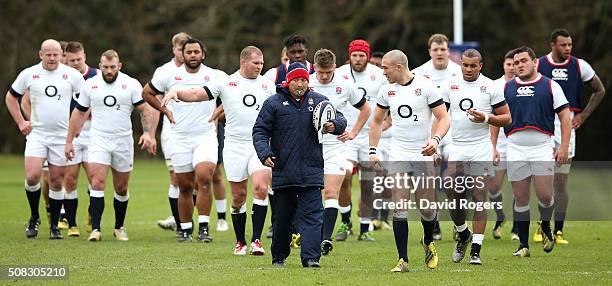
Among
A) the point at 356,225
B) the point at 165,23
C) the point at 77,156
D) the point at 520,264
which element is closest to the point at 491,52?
the point at 165,23

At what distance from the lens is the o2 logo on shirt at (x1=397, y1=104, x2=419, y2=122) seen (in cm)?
1189

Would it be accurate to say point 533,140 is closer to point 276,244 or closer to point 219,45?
point 276,244

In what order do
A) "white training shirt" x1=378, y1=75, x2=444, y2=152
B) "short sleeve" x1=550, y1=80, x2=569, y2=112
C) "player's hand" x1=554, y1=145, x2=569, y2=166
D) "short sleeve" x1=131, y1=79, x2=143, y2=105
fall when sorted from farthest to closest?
1. "short sleeve" x1=131, y1=79, x2=143, y2=105
2. "short sleeve" x1=550, y1=80, x2=569, y2=112
3. "player's hand" x1=554, y1=145, x2=569, y2=166
4. "white training shirt" x1=378, y1=75, x2=444, y2=152

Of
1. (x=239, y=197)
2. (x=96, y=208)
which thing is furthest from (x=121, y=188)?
(x=239, y=197)

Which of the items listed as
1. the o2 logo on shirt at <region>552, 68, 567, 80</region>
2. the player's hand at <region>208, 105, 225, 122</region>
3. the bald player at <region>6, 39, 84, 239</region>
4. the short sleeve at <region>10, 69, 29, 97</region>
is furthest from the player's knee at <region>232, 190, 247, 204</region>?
the o2 logo on shirt at <region>552, 68, 567, 80</region>

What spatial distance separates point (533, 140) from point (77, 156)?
6525 mm

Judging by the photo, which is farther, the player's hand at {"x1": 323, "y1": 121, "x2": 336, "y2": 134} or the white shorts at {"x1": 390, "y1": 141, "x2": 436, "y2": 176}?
the white shorts at {"x1": 390, "y1": 141, "x2": 436, "y2": 176}

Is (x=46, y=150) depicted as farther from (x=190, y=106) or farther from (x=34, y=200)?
(x=190, y=106)

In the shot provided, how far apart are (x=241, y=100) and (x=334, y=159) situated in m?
1.40

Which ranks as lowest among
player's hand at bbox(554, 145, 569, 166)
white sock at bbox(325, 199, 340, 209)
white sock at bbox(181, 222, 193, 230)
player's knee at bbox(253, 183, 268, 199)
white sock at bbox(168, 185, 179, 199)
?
white sock at bbox(181, 222, 193, 230)

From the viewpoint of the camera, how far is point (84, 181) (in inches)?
1065

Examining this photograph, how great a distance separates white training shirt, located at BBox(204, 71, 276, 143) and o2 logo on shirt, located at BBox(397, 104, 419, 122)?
6.19 ft

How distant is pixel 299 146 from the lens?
36.9 feet

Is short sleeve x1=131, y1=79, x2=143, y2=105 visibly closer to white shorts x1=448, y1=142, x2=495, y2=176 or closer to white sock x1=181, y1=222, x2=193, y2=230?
white sock x1=181, y1=222, x2=193, y2=230
